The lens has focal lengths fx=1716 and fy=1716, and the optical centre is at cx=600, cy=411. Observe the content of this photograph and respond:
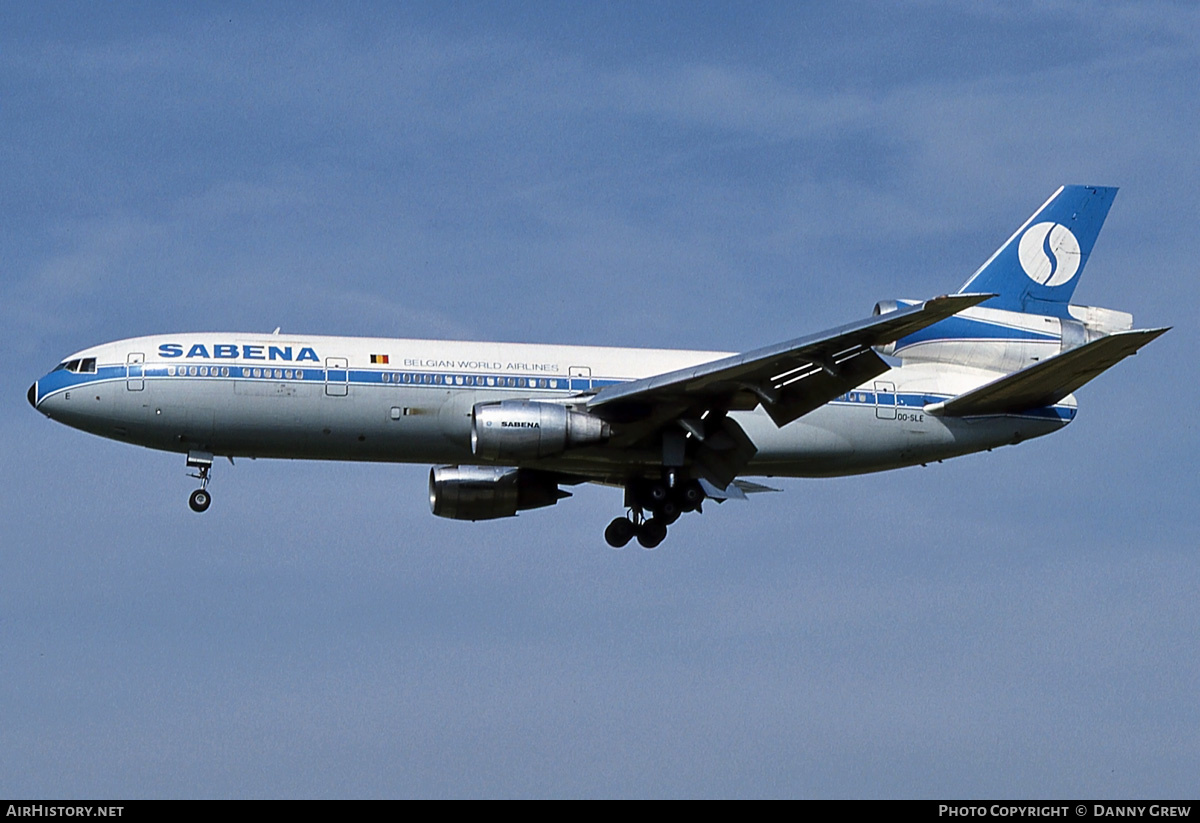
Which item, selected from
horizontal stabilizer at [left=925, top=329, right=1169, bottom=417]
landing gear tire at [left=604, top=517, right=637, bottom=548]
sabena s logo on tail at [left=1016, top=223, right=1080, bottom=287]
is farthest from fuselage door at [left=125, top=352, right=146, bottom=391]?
sabena s logo on tail at [left=1016, top=223, right=1080, bottom=287]

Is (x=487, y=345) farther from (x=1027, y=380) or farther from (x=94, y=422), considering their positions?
(x=1027, y=380)

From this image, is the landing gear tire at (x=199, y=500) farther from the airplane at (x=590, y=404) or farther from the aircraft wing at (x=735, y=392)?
the aircraft wing at (x=735, y=392)

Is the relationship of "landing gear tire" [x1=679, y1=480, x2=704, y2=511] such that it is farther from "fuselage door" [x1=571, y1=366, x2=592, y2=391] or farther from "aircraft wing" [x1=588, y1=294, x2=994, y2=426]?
"fuselage door" [x1=571, y1=366, x2=592, y2=391]

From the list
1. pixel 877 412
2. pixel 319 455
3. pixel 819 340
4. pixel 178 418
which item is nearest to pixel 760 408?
pixel 877 412

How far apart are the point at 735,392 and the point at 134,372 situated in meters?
14.5

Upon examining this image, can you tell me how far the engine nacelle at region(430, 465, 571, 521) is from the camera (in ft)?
145

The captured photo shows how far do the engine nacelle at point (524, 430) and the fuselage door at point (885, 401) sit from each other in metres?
8.04

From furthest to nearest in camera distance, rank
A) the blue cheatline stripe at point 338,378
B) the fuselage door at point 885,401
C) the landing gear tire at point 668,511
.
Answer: the fuselage door at point 885,401 → the landing gear tire at point 668,511 → the blue cheatline stripe at point 338,378

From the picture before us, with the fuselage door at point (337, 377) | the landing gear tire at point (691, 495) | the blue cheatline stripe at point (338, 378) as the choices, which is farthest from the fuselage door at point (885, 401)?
the fuselage door at point (337, 377)

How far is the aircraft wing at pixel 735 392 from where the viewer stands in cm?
3762

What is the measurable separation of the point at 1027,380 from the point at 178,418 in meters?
20.7

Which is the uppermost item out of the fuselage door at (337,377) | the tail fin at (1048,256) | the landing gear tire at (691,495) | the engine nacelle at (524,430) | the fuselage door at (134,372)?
the tail fin at (1048,256)

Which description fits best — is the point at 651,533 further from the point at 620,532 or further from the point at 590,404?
the point at 590,404
